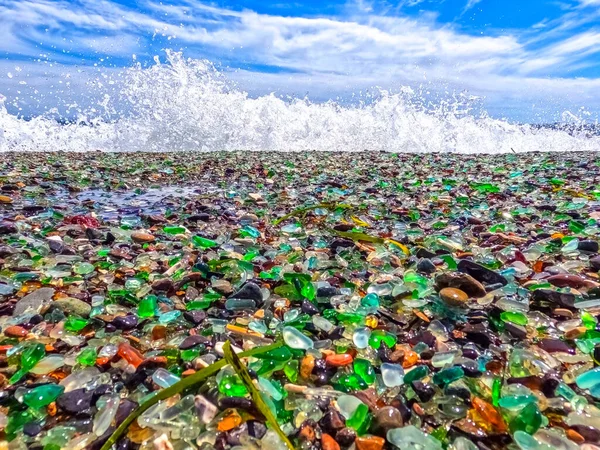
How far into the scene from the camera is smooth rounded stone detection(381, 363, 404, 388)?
51.0 inches

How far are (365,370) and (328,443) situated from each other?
0.31 metres

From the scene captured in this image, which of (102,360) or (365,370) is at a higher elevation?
A: (365,370)

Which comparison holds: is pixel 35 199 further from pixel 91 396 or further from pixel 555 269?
pixel 555 269

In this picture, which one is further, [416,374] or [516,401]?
[416,374]

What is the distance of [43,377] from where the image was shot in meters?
1.36

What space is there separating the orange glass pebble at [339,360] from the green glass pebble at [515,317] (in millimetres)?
705

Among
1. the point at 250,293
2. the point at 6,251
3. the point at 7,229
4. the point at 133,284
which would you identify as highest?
the point at 250,293

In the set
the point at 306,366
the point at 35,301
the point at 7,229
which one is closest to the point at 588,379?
the point at 306,366

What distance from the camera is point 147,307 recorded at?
178 cm

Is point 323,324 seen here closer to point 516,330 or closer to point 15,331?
point 516,330

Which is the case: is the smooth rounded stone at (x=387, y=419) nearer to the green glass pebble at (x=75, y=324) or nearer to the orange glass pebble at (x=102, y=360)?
the orange glass pebble at (x=102, y=360)

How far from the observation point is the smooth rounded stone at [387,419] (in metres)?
1.13

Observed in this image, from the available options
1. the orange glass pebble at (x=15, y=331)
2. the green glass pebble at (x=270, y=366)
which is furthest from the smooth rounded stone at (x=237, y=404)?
the orange glass pebble at (x=15, y=331)

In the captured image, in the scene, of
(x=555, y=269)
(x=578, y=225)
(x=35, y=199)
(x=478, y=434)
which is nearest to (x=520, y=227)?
(x=578, y=225)
